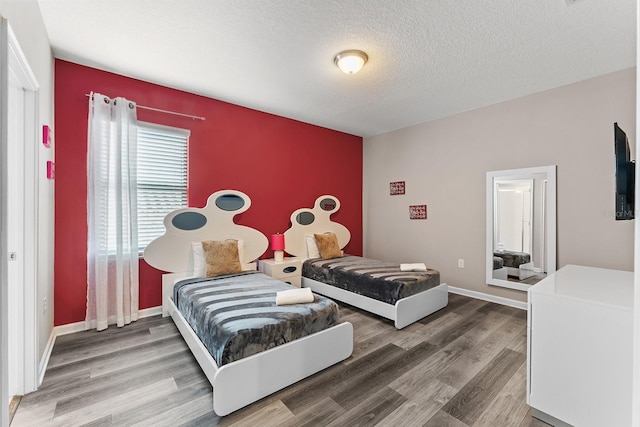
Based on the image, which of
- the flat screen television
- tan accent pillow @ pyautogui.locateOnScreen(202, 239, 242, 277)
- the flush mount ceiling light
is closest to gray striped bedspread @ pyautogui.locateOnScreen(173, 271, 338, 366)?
tan accent pillow @ pyautogui.locateOnScreen(202, 239, 242, 277)

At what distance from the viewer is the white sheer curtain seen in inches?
105

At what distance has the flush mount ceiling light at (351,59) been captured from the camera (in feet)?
8.09

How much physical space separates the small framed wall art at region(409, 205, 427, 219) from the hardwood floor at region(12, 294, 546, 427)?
1.99m

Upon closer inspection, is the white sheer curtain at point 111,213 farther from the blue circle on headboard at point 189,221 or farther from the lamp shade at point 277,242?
the lamp shade at point 277,242

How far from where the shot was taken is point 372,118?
4.27 m

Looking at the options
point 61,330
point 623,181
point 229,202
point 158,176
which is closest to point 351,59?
point 623,181

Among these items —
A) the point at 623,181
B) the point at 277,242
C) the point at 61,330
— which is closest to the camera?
the point at 623,181

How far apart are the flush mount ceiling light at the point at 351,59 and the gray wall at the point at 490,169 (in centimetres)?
216

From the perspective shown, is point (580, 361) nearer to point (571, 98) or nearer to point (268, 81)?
point (571, 98)

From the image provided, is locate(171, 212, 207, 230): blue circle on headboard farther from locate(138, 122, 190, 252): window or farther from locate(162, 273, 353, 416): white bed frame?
locate(162, 273, 353, 416): white bed frame

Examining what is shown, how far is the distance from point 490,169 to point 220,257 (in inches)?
142

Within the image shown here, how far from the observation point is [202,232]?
3365mm

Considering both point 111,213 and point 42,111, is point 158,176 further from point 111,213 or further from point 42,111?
point 42,111

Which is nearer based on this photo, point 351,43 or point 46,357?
point 46,357
